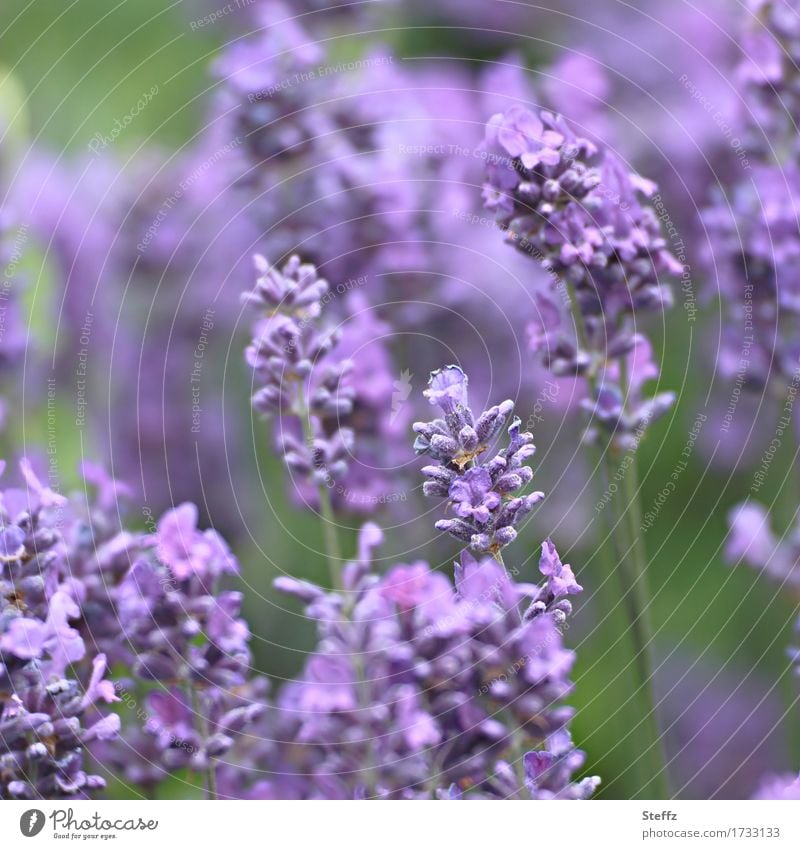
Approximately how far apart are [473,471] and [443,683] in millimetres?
131

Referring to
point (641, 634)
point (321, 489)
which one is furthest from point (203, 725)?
point (641, 634)

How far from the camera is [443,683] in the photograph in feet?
2.30

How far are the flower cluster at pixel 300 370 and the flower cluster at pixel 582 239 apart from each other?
13cm

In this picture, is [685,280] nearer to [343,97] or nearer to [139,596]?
[343,97]

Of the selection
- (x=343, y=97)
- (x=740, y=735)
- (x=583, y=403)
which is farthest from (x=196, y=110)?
(x=740, y=735)

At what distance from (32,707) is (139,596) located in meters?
0.09

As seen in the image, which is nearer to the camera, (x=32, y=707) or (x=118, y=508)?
(x=32, y=707)

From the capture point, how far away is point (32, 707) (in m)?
0.69

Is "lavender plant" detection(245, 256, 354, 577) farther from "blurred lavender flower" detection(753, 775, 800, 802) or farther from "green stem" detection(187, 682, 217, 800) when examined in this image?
"blurred lavender flower" detection(753, 775, 800, 802)

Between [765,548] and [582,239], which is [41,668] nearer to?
[582,239]
